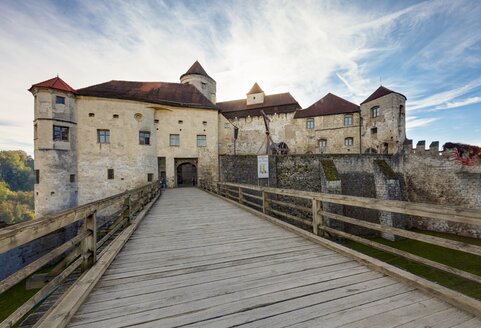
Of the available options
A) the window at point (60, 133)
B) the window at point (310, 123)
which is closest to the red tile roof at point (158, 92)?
the window at point (60, 133)

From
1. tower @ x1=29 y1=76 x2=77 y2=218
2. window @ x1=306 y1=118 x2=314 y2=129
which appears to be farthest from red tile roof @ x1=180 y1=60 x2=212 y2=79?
tower @ x1=29 y1=76 x2=77 y2=218

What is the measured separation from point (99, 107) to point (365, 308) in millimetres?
19951

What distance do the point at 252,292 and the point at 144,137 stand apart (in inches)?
708

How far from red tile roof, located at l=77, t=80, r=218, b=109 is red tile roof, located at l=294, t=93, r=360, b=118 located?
12.3 m

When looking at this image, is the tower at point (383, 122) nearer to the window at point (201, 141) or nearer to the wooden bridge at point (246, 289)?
the window at point (201, 141)

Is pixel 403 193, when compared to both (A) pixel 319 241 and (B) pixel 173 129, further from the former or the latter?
(B) pixel 173 129

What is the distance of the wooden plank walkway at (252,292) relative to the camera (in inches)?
71.4

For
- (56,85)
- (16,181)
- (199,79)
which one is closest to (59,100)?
(56,85)

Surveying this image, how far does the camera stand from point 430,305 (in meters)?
1.96

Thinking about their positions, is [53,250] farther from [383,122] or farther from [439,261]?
[383,122]

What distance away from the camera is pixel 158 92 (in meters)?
20.4

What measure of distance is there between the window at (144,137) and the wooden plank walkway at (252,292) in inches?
612

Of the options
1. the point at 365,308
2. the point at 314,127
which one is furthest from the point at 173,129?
the point at 365,308

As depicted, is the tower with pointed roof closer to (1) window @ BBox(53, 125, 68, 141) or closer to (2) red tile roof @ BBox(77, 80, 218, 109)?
(2) red tile roof @ BBox(77, 80, 218, 109)
